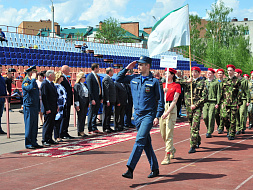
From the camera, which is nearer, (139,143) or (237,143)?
(139,143)

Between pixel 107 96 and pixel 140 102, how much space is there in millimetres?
5678

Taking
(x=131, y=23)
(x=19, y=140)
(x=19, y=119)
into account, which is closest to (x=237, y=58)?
(x=131, y=23)

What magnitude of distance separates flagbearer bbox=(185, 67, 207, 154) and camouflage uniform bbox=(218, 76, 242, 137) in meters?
1.92

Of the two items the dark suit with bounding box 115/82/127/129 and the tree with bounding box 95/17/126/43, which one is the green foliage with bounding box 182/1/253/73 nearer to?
the tree with bounding box 95/17/126/43

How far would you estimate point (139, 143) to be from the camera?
6.30 meters

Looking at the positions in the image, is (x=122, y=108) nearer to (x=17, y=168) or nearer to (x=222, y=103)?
(x=222, y=103)

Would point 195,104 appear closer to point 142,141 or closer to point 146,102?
point 146,102

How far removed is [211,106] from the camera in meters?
11.6

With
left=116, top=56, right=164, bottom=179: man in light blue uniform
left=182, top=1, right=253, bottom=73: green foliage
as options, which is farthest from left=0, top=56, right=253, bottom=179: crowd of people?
left=182, top=1, right=253, bottom=73: green foliage

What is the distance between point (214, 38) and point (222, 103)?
66.0 meters

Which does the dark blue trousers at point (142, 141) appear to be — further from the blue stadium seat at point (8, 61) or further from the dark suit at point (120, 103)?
the blue stadium seat at point (8, 61)

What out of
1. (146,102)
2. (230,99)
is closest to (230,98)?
(230,99)

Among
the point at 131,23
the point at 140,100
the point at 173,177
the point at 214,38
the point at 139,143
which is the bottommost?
the point at 173,177

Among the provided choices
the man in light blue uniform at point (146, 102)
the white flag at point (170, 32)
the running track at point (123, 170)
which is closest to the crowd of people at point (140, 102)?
the man in light blue uniform at point (146, 102)
